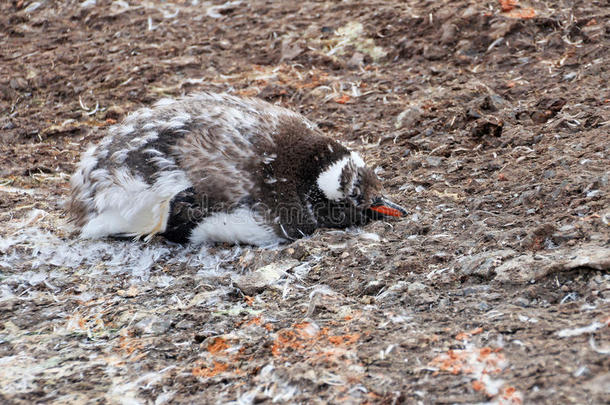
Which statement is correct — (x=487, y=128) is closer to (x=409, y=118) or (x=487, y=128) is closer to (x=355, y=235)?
(x=409, y=118)

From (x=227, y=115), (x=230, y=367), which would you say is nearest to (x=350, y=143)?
(x=227, y=115)

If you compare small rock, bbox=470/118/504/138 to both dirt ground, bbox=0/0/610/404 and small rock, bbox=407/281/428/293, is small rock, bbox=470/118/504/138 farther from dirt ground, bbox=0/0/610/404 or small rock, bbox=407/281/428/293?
small rock, bbox=407/281/428/293

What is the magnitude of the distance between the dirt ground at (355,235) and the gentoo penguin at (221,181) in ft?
0.53

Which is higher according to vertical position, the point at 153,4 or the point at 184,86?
the point at 153,4

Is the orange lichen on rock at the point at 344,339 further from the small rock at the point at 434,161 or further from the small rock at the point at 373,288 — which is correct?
the small rock at the point at 434,161

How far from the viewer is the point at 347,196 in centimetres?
484

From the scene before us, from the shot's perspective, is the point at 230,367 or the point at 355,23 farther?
the point at 355,23

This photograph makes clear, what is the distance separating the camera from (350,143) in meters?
6.11

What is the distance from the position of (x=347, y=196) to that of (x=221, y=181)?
0.89m

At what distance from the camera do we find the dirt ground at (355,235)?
292 cm

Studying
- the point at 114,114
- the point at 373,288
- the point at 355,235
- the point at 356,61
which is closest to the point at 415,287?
the point at 373,288

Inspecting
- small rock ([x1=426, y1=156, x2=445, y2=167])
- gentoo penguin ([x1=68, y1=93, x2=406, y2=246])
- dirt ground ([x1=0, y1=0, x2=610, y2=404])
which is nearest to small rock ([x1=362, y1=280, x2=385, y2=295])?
dirt ground ([x1=0, y1=0, x2=610, y2=404])

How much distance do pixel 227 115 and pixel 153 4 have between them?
471cm

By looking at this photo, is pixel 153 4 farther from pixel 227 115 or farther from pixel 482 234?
pixel 482 234
